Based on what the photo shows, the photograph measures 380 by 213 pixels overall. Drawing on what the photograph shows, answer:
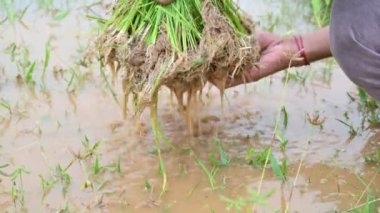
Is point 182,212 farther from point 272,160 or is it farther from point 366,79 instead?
point 366,79

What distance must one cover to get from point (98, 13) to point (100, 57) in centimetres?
148

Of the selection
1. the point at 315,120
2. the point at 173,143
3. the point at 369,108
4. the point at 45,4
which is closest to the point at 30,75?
the point at 173,143

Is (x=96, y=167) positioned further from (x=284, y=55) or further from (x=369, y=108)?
(x=369, y=108)

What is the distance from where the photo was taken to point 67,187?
8.24 ft

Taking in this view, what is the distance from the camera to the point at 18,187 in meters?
2.50

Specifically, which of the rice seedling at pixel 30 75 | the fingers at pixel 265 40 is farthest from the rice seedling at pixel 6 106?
the fingers at pixel 265 40

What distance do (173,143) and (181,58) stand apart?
0.52 metres

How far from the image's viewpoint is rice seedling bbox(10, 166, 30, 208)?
7.90 feet

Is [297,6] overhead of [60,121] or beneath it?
overhead

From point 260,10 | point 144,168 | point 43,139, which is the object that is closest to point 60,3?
point 260,10

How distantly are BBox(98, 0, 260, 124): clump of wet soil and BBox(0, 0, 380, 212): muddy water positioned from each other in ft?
0.79

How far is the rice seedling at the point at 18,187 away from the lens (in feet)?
7.90

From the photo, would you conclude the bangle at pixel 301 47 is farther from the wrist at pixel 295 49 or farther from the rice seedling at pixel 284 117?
the rice seedling at pixel 284 117

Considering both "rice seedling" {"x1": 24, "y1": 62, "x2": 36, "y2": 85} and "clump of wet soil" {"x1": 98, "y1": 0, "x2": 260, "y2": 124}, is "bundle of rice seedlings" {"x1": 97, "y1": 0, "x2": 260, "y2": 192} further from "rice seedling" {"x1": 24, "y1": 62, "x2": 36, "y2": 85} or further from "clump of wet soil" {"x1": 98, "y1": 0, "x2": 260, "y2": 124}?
"rice seedling" {"x1": 24, "y1": 62, "x2": 36, "y2": 85}
